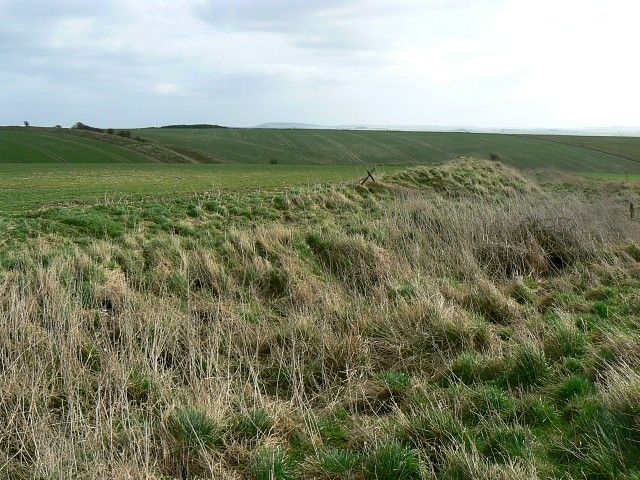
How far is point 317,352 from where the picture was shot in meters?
6.84

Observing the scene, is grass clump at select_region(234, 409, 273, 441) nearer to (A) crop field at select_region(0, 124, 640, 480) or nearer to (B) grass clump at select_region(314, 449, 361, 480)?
(A) crop field at select_region(0, 124, 640, 480)

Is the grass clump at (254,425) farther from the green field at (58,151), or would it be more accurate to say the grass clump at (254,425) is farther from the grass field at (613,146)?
the grass field at (613,146)

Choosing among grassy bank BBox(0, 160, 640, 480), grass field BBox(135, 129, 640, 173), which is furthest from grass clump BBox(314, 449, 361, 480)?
grass field BBox(135, 129, 640, 173)

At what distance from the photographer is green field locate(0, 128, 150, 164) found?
5562cm

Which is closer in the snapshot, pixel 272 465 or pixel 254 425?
pixel 272 465

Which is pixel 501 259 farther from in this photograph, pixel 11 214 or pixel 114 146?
pixel 114 146

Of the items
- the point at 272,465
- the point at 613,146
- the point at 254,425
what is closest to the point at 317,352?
the point at 254,425

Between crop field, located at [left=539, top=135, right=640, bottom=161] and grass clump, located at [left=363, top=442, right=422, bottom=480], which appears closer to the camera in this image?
→ grass clump, located at [left=363, top=442, right=422, bottom=480]

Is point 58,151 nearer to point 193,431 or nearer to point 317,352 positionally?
point 317,352

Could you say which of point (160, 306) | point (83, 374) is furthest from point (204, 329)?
point (83, 374)

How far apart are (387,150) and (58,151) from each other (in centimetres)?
4326

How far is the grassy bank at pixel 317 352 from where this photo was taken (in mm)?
4375

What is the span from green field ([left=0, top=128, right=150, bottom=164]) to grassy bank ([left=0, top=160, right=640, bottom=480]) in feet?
156

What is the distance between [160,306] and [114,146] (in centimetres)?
6337
